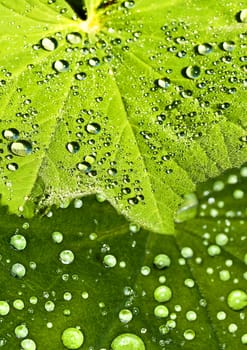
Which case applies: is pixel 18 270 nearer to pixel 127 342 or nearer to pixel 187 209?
pixel 127 342

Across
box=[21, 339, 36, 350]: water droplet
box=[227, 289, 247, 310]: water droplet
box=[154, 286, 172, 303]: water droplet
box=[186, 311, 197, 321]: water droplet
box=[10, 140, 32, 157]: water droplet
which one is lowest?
box=[227, 289, 247, 310]: water droplet

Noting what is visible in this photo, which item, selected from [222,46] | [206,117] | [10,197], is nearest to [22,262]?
[10,197]

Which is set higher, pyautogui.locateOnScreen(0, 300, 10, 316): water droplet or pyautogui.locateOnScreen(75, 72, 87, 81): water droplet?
pyautogui.locateOnScreen(75, 72, 87, 81): water droplet

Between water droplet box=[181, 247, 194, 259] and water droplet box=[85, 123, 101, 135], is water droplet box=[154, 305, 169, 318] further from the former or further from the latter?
water droplet box=[85, 123, 101, 135]

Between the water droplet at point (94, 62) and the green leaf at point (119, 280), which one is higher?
the water droplet at point (94, 62)

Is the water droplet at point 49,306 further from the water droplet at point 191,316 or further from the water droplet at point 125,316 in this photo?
the water droplet at point 191,316

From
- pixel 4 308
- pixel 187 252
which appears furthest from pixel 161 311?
pixel 4 308


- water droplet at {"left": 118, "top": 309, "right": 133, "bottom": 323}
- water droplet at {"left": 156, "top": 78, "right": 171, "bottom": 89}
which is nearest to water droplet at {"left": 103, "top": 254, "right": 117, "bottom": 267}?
water droplet at {"left": 118, "top": 309, "right": 133, "bottom": 323}

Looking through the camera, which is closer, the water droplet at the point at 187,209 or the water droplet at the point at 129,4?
the water droplet at the point at 129,4

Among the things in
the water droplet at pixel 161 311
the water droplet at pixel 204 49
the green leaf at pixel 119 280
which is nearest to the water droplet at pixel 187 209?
the green leaf at pixel 119 280
